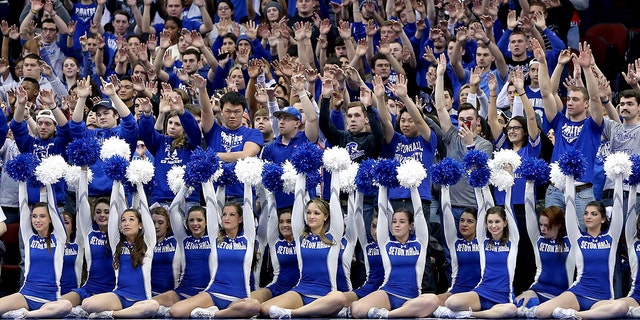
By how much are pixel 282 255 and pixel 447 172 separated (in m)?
1.58

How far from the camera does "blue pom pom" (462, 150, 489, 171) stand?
10008mm

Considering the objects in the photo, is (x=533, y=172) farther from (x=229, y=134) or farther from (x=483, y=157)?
(x=229, y=134)

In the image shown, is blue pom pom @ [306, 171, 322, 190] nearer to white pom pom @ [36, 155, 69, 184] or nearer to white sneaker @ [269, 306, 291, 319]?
white sneaker @ [269, 306, 291, 319]

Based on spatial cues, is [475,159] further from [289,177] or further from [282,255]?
[282,255]

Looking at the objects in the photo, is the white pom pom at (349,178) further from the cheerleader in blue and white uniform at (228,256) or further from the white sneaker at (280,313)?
the white sneaker at (280,313)

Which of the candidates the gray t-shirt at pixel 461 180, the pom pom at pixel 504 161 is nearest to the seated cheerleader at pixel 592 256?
the pom pom at pixel 504 161

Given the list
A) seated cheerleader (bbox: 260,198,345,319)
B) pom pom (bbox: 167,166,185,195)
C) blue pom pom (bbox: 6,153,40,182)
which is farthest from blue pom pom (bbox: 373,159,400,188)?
blue pom pom (bbox: 6,153,40,182)

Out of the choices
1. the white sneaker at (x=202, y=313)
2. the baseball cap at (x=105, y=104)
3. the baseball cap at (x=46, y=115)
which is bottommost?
the white sneaker at (x=202, y=313)

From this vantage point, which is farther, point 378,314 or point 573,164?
point 378,314

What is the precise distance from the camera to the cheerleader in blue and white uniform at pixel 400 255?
33.3 feet

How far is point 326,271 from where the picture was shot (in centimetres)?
1028

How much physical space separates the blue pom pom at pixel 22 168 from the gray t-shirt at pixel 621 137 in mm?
4685

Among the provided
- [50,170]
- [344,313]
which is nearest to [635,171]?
[344,313]

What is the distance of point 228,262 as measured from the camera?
10.3m
